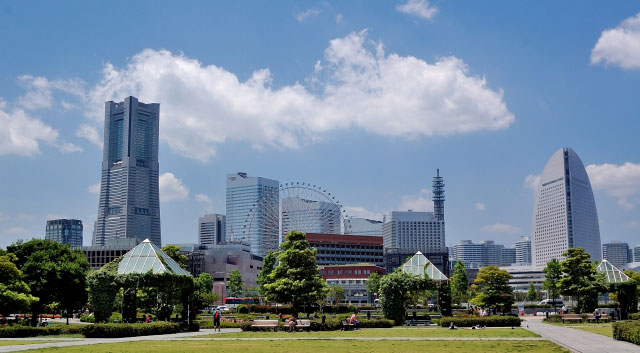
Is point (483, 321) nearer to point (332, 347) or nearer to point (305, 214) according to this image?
point (332, 347)

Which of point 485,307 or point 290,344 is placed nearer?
point 290,344

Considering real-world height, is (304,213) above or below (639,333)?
above

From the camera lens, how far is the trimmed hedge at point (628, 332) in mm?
32719

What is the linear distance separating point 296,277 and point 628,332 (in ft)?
129

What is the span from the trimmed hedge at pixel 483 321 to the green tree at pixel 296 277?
633 inches

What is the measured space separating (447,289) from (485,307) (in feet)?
38.0

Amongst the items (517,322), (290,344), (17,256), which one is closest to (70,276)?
(17,256)

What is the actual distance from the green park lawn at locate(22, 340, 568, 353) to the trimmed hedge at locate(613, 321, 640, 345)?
3970 mm

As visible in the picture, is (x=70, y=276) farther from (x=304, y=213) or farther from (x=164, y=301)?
(x=304, y=213)

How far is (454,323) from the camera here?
183 ft

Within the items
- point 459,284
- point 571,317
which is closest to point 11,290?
point 571,317

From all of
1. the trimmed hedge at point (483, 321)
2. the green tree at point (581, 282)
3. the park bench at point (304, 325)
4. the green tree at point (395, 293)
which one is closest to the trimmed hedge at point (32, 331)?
the park bench at point (304, 325)

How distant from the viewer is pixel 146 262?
53.3 meters

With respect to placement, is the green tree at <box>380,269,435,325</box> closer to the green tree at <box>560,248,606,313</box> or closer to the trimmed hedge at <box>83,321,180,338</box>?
the green tree at <box>560,248,606,313</box>
